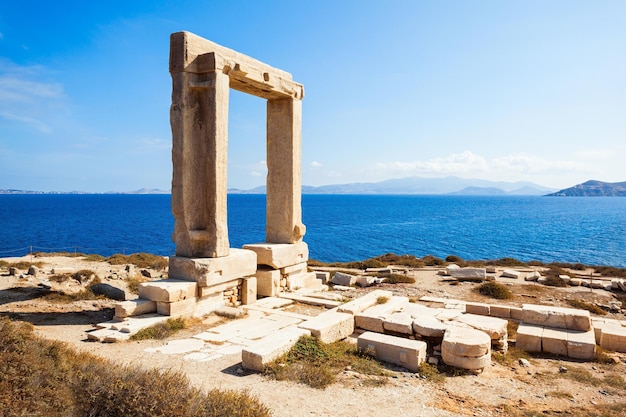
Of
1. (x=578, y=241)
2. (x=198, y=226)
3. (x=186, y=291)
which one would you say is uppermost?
(x=198, y=226)

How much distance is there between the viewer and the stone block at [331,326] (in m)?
7.38

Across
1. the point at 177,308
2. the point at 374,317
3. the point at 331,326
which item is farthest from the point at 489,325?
the point at 177,308

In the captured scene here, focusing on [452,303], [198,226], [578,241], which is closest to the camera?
[198,226]

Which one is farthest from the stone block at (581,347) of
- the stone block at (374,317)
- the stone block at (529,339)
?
the stone block at (374,317)

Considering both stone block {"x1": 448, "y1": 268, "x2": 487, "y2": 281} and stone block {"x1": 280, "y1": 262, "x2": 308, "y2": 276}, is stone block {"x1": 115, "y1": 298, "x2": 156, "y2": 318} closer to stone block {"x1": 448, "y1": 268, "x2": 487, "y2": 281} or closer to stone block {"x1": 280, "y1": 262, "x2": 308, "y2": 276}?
stone block {"x1": 280, "y1": 262, "x2": 308, "y2": 276}

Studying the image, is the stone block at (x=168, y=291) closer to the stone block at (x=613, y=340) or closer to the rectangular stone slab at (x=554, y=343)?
the rectangular stone slab at (x=554, y=343)

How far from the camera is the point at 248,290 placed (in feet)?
33.1

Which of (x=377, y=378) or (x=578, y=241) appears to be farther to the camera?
(x=578, y=241)

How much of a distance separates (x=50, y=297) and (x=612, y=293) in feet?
55.3

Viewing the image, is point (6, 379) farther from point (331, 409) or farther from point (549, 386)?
point (549, 386)

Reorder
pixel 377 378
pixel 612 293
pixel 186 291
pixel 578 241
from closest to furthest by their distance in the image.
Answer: pixel 377 378 → pixel 186 291 → pixel 612 293 → pixel 578 241

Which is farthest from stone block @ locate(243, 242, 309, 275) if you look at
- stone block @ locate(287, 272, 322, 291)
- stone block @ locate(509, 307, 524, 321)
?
stone block @ locate(509, 307, 524, 321)

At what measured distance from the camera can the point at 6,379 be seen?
3.71 metres

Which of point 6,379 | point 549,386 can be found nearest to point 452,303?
point 549,386
